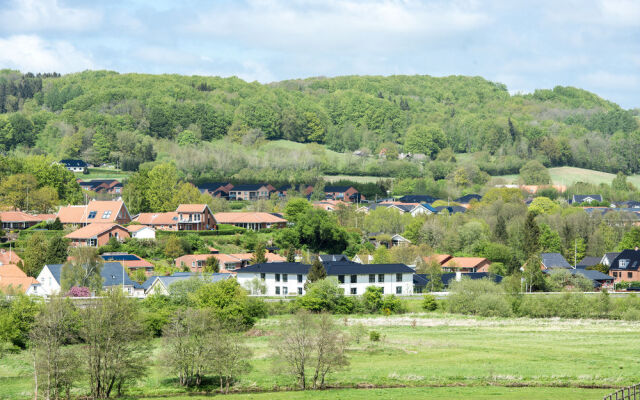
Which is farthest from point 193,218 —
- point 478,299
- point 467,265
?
point 478,299

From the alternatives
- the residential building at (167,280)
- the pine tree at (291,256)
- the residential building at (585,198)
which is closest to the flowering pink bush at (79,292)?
the residential building at (167,280)

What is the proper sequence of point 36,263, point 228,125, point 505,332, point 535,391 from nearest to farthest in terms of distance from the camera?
point 535,391
point 505,332
point 36,263
point 228,125

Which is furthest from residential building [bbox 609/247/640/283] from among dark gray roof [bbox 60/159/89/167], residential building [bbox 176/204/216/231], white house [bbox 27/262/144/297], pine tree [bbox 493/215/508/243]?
dark gray roof [bbox 60/159/89/167]

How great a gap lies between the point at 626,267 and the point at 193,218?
39.3 metres

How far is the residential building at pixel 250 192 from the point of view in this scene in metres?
124

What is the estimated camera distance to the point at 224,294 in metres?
56.9

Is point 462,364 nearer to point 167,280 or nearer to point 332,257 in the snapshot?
point 167,280

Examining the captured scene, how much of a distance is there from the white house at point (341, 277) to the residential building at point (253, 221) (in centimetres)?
2017

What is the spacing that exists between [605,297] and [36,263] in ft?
135

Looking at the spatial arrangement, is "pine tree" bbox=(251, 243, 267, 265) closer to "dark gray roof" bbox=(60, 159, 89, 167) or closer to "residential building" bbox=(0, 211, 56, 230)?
"residential building" bbox=(0, 211, 56, 230)

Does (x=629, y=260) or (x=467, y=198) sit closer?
(x=629, y=260)

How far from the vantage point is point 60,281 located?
209 feet

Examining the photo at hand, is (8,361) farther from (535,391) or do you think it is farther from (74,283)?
(535,391)

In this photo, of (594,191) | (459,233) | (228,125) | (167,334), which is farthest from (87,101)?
(167,334)
